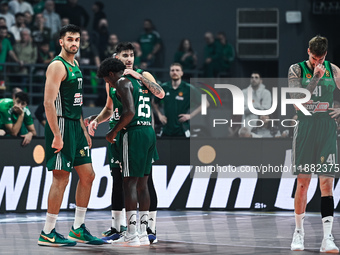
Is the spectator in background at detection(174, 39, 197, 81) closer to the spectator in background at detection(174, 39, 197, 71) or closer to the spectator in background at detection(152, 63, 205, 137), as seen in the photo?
the spectator in background at detection(174, 39, 197, 71)

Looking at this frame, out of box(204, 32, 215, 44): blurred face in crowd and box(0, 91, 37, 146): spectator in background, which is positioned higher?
box(204, 32, 215, 44): blurred face in crowd

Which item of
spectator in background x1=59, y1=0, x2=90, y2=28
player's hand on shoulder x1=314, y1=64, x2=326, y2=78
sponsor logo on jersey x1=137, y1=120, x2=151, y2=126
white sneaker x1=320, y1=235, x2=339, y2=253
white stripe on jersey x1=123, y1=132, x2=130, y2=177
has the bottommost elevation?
white sneaker x1=320, y1=235, x2=339, y2=253

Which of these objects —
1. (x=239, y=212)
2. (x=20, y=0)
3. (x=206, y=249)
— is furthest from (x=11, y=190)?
(x=20, y=0)

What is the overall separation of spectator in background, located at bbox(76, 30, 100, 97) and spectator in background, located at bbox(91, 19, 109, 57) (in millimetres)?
170

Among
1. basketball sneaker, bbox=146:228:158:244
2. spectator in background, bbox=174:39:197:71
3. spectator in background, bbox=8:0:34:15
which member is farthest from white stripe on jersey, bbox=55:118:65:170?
spectator in background, bbox=8:0:34:15

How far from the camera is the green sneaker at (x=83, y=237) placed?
8.92 meters

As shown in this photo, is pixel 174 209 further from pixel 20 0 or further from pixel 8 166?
pixel 20 0

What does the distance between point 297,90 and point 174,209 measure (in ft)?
18.0

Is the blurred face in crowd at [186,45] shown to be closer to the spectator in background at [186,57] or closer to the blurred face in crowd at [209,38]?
the spectator in background at [186,57]

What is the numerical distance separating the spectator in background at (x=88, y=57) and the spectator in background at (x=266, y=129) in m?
5.73

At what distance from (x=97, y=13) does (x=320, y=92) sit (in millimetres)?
13250

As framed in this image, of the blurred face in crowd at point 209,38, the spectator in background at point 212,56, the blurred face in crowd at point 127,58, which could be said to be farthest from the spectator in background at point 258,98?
the blurred face in crowd at point 127,58

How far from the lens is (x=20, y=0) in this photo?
20.1 m

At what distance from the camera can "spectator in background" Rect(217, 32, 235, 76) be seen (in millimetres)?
20625
